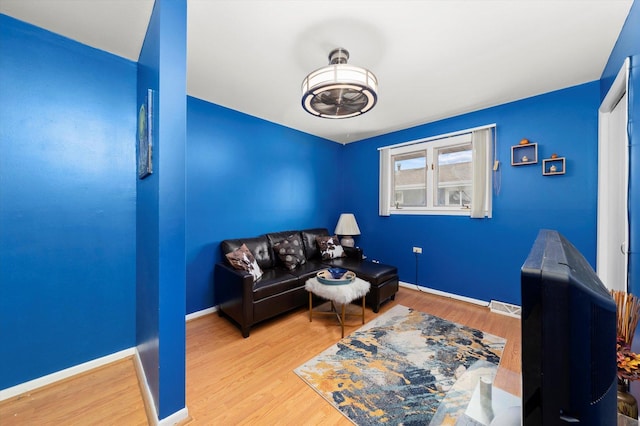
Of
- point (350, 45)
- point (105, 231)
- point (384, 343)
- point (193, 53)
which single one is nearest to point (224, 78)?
point (193, 53)

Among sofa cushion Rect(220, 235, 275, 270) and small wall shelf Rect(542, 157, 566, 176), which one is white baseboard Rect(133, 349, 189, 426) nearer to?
sofa cushion Rect(220, 235, 275, 270)

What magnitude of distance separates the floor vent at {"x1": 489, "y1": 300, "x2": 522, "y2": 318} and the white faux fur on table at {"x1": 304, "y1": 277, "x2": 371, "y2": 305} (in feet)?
5.84

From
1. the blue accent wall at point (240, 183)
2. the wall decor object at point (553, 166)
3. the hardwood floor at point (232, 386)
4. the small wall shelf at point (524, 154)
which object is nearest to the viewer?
the hardwood floor at point (232, 386)

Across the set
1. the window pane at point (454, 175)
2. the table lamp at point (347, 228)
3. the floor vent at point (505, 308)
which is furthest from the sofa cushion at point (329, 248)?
the floor vent at point (505, 308)

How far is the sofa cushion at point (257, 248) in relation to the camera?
301 cm

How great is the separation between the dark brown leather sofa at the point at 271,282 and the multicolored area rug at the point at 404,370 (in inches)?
22.9

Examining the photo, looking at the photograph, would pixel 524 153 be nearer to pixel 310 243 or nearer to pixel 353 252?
pixel 353 252

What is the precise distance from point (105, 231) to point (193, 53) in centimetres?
170

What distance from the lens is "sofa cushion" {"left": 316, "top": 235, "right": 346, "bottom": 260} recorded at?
3715mm

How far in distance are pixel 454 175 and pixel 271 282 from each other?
9.69ft

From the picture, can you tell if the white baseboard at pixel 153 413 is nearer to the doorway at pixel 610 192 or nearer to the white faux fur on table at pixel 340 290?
the white faux fur on table at pixel 340 290

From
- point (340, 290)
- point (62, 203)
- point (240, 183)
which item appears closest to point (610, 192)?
point (340, 290)

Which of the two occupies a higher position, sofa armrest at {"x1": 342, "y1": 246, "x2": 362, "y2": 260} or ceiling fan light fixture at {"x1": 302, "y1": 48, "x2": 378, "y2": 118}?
ceiling fan light fixture at {"x1": 302, "y1": 48, "x2": 378, "y2": 118}

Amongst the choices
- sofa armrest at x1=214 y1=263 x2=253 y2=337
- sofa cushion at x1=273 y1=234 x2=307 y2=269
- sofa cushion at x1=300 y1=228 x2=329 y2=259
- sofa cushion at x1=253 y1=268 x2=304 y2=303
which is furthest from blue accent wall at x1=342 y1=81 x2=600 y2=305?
sofa armrest at x1=214 y1=263 x2=253 y2=337
